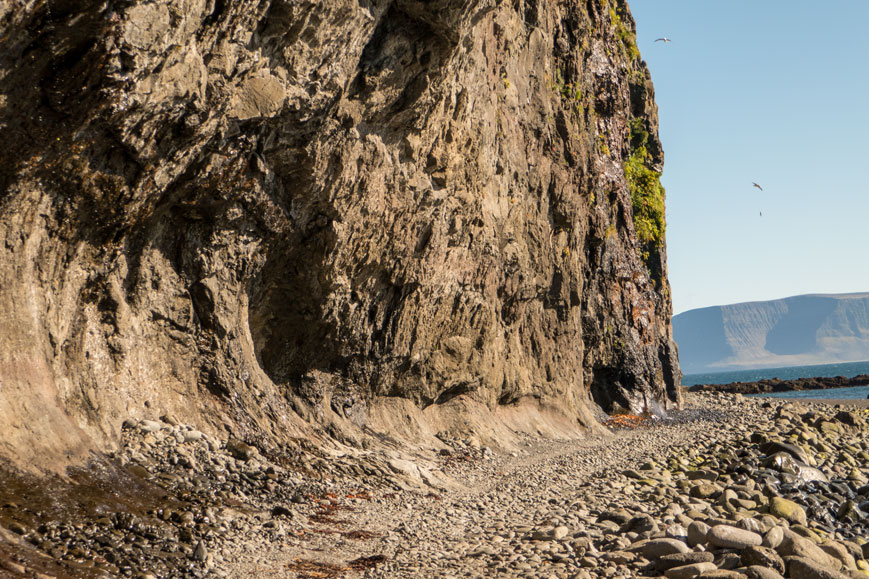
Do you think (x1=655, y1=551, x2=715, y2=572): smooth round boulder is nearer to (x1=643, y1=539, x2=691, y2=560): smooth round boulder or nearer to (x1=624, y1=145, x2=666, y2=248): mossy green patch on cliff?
(x1=643, y1=539, x2=691, y2=560): smooth round boulder

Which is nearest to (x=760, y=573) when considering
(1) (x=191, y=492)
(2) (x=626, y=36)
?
(1) (x=191, y=492)

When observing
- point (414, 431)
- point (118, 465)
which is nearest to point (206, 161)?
point (118, 465)

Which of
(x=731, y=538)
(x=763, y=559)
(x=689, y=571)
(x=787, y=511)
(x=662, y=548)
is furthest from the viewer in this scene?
(x=787, y=511)

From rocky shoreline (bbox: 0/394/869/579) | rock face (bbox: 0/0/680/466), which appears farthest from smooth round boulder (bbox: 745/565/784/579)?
rock face (bbox: 0/0/680/466)

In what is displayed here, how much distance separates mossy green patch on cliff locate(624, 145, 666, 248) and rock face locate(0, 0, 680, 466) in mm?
11204

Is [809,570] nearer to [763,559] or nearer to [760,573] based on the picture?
[763,559]

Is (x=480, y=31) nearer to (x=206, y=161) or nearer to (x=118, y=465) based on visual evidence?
(x=206, y=161)

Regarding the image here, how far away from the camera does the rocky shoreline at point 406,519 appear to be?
7543 mm

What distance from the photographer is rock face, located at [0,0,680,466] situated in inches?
341

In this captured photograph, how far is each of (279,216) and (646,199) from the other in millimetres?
28666

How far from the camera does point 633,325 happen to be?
1347 inches

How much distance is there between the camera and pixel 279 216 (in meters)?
13.7

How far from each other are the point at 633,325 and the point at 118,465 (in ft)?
94.0

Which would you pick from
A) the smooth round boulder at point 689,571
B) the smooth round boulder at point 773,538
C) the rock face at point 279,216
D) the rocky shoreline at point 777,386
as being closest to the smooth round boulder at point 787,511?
the smooth round boulder at point 773,538
